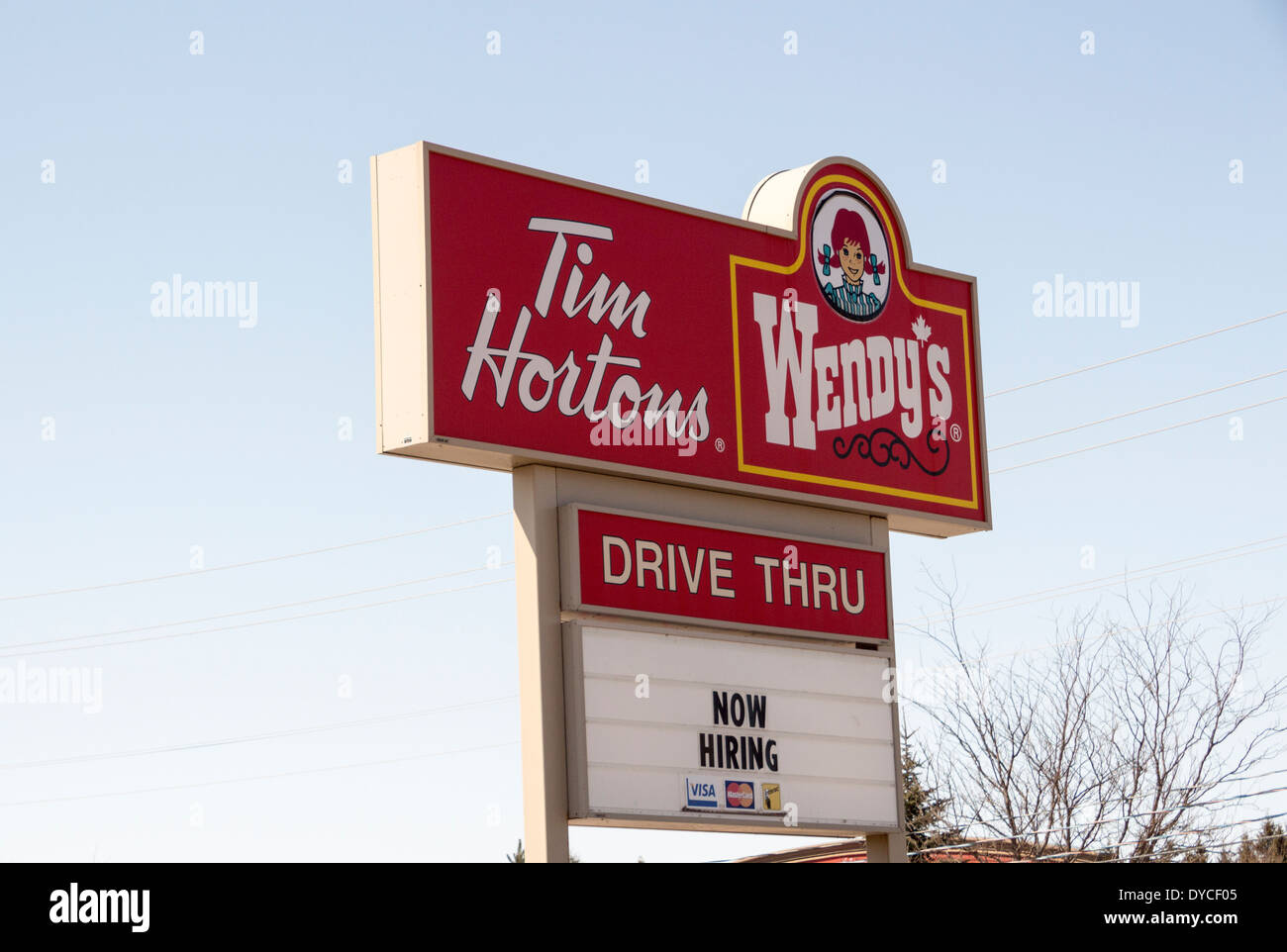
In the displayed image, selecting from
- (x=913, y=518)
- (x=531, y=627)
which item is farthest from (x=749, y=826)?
(x=913, y=518)

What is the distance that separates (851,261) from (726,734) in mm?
3702

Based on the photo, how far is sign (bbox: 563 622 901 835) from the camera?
1040 cm

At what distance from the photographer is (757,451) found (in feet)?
38.7

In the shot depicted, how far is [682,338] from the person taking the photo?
37.8 feet

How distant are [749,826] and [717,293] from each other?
Result: 11.2 ft

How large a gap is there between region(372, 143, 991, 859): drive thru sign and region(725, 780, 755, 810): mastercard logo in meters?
0.01

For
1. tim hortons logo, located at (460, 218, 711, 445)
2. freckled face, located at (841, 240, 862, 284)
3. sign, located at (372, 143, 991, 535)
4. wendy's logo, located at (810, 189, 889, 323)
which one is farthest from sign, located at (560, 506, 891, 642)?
freckled face, located at (841, 240, 862, 284)

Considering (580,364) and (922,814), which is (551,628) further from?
(922,814)

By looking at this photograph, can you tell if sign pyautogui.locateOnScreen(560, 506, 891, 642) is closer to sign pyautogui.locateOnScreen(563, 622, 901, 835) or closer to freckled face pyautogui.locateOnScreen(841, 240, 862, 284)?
sign pyautogui.locateOnScreen(563, 622, 901, 835)

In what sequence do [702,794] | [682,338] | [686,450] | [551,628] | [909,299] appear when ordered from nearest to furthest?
[551,628]
[702,794]
[686,450]
[682,338]
[909,299]

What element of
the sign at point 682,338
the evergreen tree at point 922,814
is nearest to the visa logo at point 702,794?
the sign at point 682,338

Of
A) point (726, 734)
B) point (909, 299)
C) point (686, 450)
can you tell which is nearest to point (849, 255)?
point (909, 299)
